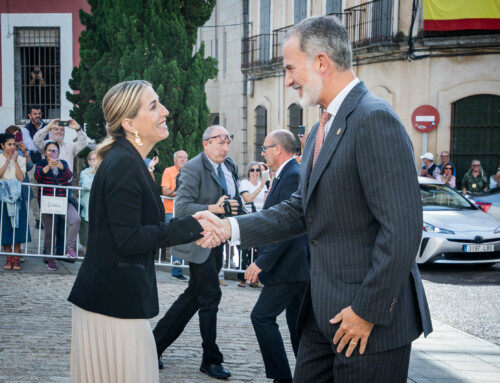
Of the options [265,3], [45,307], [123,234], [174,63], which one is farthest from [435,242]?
[265,3]

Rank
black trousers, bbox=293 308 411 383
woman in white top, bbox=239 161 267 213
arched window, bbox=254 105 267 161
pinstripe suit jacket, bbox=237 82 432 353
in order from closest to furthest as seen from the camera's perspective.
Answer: pinstripe suit jacket, bbox=237 82 432 353
black trousers, bbox=293 308 411 383
woman in white top, bbox=239 161 267 213
arched window, bbox=254 105 267 161

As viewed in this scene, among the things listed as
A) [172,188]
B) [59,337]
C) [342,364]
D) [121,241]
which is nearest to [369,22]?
[172,188]

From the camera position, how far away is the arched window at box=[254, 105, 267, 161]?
109 ft

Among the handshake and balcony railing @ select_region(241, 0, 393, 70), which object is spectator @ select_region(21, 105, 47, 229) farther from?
balcony railing @ select_region(241, 0, 393, 70)

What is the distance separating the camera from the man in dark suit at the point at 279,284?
5.36 meters

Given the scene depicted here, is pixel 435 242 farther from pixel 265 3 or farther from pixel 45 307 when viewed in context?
pixel 265 3

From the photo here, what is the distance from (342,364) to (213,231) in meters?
1.11

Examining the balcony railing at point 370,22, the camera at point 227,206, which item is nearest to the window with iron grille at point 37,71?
the balcony railing at point 370,22

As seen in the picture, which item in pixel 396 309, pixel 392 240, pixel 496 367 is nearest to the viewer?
pixel 392 240

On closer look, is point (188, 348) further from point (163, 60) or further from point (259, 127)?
Result: point (259, 127)

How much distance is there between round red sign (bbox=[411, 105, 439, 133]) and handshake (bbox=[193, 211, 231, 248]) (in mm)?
20109

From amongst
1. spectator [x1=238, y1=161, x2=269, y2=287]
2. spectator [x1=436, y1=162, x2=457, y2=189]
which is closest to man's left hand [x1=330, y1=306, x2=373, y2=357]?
spectator [x1=238, y1=161, x2=269, y2=287]

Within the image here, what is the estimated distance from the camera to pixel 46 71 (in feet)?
64.4

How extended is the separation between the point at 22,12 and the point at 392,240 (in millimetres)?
18098
